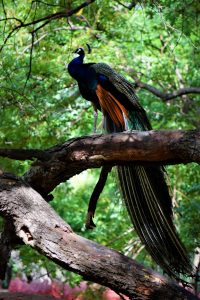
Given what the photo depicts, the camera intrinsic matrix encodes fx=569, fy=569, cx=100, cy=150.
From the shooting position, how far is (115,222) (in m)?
9.41

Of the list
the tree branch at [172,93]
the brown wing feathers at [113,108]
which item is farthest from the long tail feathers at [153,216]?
the tree branch at [172,93]

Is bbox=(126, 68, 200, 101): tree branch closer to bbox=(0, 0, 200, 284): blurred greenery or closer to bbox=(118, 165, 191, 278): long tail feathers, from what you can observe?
bbox=(0, 0, 200, 284): blurred greenery

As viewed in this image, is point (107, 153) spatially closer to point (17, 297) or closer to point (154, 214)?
point (154, 214)

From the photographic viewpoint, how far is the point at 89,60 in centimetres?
677

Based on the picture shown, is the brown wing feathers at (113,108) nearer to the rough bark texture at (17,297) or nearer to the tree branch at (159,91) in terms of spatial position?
the rough bark texture at (17,297)

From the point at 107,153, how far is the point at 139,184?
0.56m

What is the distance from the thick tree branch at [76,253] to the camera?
2826 mm

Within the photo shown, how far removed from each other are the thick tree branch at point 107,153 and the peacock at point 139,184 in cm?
16

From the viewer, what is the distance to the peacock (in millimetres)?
3461

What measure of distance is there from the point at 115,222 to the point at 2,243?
5776mm

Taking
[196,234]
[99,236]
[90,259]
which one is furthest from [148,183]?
[99,236]

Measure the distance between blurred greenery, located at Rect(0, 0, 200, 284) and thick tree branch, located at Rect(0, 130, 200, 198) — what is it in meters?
1.48

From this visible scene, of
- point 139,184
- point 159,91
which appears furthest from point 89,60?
point 139,184

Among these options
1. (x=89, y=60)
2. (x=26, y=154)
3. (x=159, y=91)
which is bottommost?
(x=26, y=154)
